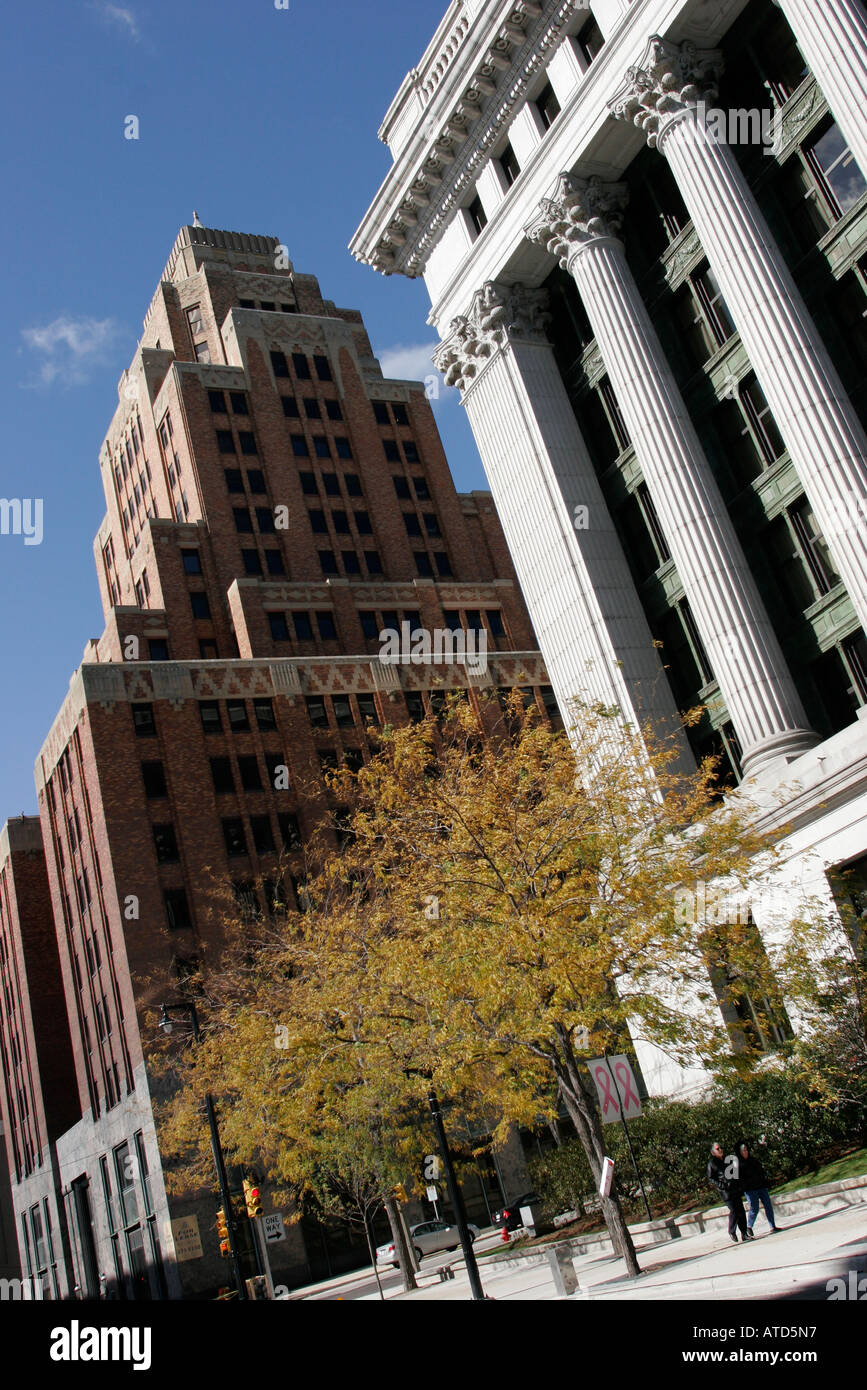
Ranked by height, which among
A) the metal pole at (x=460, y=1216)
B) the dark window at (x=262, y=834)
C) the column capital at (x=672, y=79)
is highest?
the column capital at (x=672, y=79)

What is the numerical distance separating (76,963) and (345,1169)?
33.0 meters

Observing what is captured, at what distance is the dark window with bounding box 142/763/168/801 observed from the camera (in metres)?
55.2

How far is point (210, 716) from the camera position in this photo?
191 feet

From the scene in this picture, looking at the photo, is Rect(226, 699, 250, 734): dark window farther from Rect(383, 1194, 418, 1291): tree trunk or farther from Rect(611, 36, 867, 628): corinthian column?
Rect(611, 36, 867, 628): corinthian column

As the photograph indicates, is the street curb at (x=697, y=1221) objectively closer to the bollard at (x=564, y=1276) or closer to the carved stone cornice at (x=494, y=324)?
the bollard at (x=564, y=1276)

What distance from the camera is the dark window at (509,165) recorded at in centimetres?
3812

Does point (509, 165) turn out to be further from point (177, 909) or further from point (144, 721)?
point (177, 909)

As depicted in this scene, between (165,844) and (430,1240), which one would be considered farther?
(165,844)

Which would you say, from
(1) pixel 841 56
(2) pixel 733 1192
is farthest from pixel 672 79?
(2) pixel 733 1192

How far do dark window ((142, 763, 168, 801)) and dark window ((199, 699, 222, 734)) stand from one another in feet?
10.8

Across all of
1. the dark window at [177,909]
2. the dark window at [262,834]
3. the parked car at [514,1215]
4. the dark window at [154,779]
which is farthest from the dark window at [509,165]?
the dark window at [177,909]

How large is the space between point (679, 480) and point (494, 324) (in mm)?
11019

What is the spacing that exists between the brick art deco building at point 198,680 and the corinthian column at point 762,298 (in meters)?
32.5
